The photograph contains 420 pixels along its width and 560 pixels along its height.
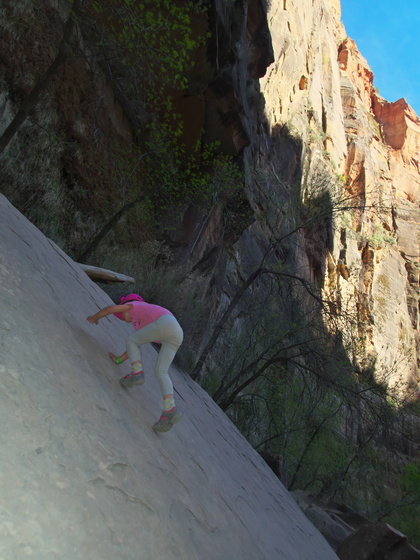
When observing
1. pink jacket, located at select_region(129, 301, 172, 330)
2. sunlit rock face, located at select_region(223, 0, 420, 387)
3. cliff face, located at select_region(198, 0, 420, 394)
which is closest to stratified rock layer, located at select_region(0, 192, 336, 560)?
pink jacket, located at select_region(129, 301, 172, 330)

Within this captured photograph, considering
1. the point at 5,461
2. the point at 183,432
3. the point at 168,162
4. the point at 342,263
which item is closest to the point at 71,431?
the point at 5,461

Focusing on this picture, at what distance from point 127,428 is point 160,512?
476 mm

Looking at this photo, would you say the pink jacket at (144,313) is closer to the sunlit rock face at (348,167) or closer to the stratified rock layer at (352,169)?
the sunlit rock face at (348,167)

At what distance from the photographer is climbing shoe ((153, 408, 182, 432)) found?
2594 millimetres

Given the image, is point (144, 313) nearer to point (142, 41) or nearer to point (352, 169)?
point (142, 41)

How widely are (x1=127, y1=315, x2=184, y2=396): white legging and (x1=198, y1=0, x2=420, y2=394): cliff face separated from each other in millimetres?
8923

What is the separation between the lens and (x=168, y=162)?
44.6 ft

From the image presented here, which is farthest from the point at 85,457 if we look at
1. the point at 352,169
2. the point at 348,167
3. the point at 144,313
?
the point at 352,169

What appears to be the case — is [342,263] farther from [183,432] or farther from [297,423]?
[183,432]

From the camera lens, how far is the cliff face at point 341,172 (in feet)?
79.0

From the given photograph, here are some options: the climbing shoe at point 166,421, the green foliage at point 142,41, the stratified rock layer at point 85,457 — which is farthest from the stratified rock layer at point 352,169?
the climbing shoe at point 166,421

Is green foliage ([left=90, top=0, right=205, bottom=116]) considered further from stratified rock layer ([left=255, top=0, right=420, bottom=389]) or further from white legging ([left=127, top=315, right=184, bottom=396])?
stratified rock layer ([left=255, top=0, right=420, bottom=389])

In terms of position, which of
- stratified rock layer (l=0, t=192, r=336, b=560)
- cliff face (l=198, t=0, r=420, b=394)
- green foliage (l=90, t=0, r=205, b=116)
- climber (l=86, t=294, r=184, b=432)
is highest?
cliff face (l=198, t=0, r=420, b=394)

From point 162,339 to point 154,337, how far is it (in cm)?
7
